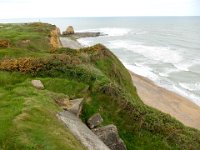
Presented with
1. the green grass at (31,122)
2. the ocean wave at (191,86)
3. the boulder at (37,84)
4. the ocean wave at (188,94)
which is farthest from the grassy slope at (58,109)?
the ocean wave at (191,86)

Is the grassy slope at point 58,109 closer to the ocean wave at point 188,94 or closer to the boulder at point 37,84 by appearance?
the boulder at point 37,84

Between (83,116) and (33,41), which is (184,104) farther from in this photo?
(83,116)

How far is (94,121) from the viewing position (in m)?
20.9

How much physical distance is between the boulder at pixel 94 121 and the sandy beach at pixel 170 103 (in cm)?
2388

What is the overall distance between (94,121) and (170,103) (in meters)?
31.5

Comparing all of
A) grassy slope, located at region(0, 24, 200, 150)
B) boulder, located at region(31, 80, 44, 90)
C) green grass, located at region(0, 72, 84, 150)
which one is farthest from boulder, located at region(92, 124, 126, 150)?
boulder, located at region(31, 80, 44, 90)

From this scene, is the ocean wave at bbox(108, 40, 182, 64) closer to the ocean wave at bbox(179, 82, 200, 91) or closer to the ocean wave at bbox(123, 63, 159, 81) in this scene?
the ocean wave at bbox(123, 63, 159, 81)

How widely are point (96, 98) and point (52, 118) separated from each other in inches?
269

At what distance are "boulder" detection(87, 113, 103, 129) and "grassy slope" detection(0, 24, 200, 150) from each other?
0.64 meters

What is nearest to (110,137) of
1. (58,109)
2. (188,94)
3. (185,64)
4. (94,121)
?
(94,121)

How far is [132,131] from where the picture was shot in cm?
2248

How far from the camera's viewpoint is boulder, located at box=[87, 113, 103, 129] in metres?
20.7

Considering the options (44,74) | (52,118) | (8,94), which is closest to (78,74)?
(44,74)

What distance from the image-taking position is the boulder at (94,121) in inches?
815
